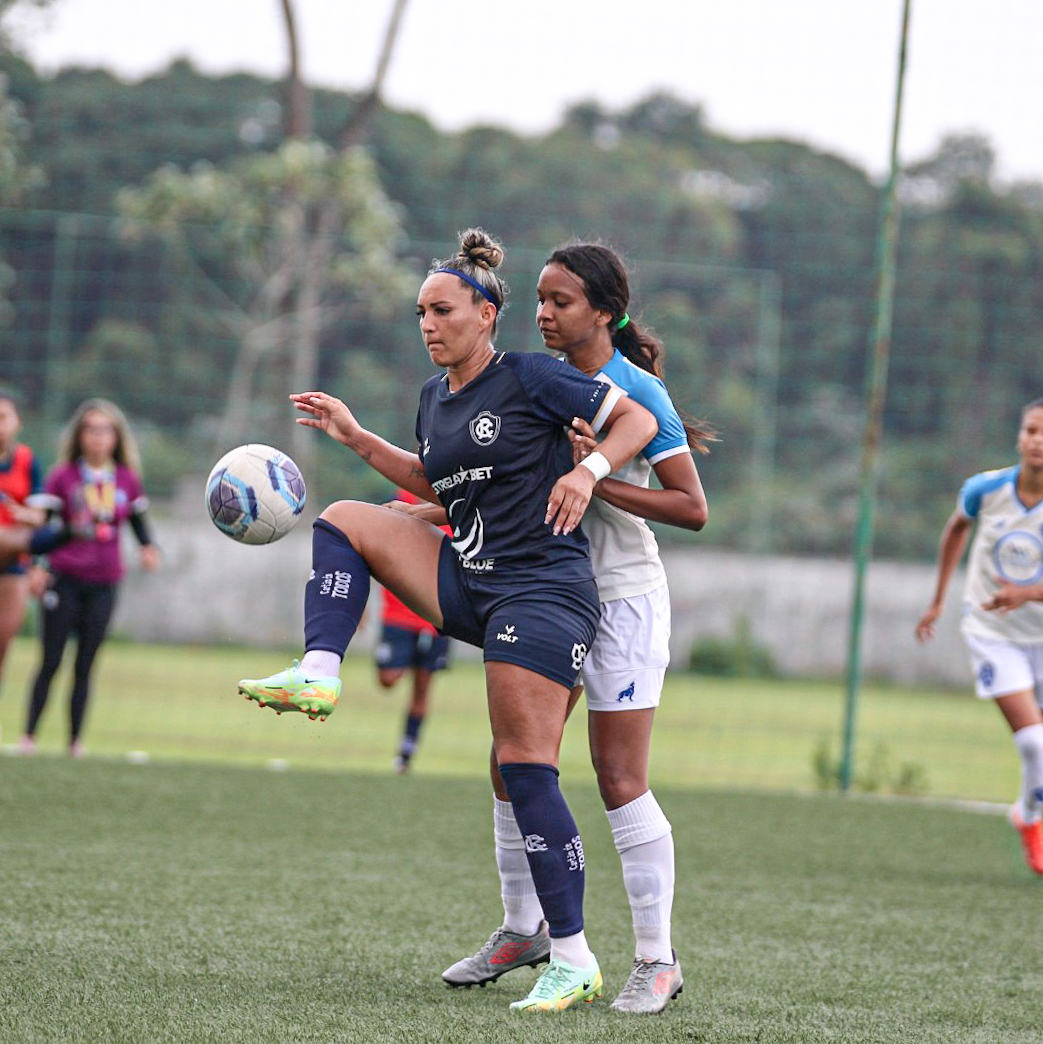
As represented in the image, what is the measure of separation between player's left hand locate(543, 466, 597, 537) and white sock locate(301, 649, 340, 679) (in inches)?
23.3

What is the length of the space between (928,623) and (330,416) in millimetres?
3905

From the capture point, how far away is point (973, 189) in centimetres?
1523

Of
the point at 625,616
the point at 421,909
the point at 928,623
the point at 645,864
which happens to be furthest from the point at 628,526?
the point at 928,623

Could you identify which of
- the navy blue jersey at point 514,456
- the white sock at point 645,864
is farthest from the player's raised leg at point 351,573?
the white sock at point 645,864

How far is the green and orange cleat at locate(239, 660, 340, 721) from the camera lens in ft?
11.8

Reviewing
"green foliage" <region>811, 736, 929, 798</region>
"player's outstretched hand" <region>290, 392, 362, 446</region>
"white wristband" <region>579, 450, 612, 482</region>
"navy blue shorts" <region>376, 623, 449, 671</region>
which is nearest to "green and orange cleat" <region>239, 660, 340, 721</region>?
"player's outstretched hand" <region>290, 392, 362, 446</region>

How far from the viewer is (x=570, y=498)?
3684 mm

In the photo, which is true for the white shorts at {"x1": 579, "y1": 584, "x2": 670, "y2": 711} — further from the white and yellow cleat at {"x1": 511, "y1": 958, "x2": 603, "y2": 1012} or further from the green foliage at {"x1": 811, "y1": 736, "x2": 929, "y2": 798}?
the green foliage at {"x1": 811, "y1": 736, "x2": 929, "y2": 798}

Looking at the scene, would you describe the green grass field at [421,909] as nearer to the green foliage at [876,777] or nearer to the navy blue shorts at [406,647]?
the green foliage at [876,777]

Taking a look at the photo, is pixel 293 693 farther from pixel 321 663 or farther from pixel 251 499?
pixel 251 499

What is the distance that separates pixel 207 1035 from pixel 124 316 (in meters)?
12.1

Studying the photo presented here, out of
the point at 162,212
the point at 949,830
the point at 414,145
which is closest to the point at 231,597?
the point at 162,212

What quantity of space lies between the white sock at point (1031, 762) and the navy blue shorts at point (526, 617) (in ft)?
10.8

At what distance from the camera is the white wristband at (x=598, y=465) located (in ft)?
12.3
